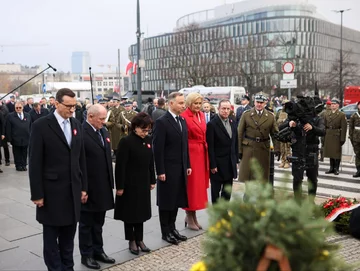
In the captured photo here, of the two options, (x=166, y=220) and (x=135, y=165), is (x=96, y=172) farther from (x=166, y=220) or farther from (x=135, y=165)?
(x=166, y=220)

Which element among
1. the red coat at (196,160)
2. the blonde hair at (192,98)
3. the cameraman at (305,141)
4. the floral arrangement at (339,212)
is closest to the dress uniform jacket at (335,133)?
the cameraman at (305,141)

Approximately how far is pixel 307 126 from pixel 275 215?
17.5 ft

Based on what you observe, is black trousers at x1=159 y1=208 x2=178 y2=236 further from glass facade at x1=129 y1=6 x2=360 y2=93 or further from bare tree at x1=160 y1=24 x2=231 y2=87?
bare tree at x1=160 y1=24 x2=231 y2=87

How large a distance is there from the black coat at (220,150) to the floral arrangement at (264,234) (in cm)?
463

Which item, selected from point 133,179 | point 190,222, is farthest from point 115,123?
point 133,179

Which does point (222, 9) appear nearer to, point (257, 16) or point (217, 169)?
point (257, 16)

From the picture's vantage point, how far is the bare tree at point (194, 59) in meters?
52.3

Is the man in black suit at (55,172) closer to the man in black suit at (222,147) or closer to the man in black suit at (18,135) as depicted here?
the man in black suit at (222,147)

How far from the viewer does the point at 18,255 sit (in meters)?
5.39

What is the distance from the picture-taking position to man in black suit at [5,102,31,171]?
12188 millimetres

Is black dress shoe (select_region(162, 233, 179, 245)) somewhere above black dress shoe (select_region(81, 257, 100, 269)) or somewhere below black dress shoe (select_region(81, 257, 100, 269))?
below

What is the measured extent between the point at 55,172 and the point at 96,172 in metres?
0.81

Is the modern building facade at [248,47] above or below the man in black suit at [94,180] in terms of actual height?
above

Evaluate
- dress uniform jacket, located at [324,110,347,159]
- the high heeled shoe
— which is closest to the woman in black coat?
the high heeled shoe
